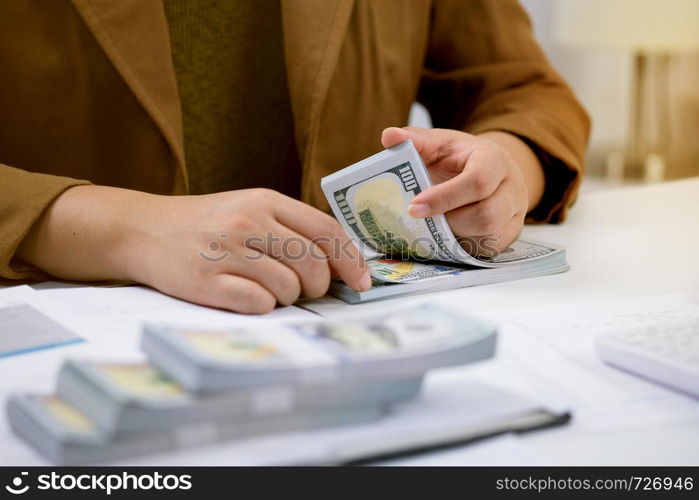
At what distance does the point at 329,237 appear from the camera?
0.78 metres

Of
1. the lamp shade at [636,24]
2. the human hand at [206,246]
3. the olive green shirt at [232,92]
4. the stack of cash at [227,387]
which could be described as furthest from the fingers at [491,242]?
the lamp shade at [636,24]

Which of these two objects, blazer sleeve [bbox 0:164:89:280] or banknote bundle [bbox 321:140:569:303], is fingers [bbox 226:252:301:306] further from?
blazer sleeve [bbox 0:164:89:280]

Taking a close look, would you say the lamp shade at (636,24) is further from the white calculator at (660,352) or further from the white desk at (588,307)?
the white calculator at (660,352)

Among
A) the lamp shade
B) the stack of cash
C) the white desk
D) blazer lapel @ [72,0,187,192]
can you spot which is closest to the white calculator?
the white desk

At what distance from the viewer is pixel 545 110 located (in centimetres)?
122

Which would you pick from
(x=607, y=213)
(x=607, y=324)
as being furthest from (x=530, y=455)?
(x=607, y=213)

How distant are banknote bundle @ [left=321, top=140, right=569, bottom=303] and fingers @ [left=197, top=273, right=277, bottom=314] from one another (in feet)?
0.31

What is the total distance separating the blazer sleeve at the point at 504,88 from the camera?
3.83 feet

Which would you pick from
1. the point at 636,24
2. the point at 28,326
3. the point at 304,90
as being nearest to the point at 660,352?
the point at 28,326

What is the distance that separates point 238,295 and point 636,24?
1984 mm

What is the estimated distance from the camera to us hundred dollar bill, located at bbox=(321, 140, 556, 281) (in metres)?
0.86

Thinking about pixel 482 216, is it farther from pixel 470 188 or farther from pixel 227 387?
pixel 227 387

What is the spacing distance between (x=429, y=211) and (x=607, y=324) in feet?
0.65
